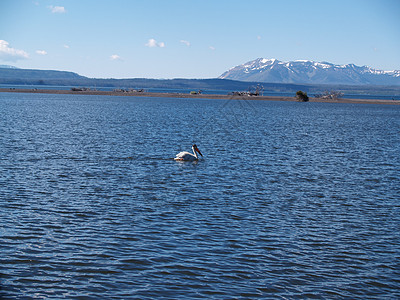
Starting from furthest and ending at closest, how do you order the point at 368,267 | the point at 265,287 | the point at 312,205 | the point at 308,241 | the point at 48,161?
the point at 48,161 → the point at 312,205 → the point at 308,241 → the point at 368,267 → the point at 265,287

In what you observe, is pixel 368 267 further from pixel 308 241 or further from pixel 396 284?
pixel 308 241

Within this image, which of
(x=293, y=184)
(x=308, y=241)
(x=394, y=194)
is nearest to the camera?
(x=308, y=241)

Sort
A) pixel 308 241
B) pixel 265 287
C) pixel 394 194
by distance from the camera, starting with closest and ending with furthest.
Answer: pixel 265 287, pixel 308 241, pixel 394 194

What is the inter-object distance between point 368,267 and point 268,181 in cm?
1215

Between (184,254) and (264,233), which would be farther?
(264,233)

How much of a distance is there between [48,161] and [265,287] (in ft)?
70.3

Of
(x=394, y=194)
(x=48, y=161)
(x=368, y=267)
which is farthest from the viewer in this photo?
(x=48, y=161)

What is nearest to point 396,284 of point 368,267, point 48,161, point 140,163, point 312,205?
point 368,267

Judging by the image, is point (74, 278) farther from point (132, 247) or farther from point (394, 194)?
point (394, 194)

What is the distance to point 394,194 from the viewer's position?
24203 millimetres

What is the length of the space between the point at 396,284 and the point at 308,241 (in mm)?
3604

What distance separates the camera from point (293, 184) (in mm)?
25750

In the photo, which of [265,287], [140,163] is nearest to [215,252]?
[265,287]

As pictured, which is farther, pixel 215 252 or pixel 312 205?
pixel 312 205
